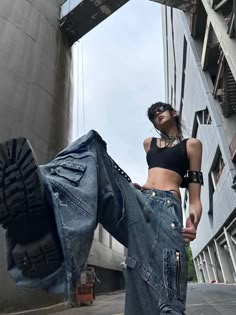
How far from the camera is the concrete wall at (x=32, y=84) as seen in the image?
7199 mm

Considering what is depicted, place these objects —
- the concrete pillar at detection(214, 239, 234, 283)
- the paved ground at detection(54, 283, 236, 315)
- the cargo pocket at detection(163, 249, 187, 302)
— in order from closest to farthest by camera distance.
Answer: the cargo pocket at detection(163, 249, 187, 302) → the paved ground at detection(54, 283, 236, 315) → the concrete pillar at detection(214, 239, 234, 283)

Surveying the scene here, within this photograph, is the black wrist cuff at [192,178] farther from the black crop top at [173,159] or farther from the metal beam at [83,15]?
the metal beam at [83,15]

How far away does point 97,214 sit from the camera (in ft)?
5.01

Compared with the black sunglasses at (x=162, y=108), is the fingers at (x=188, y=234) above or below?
below

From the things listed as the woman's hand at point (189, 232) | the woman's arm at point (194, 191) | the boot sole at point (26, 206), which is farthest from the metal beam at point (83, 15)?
the boot sole at point (26, 206)

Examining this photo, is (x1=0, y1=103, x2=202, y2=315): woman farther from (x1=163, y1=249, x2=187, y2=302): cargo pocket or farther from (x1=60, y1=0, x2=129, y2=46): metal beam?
(x1=60, y1=0, x2=129, y2=46): metal beam

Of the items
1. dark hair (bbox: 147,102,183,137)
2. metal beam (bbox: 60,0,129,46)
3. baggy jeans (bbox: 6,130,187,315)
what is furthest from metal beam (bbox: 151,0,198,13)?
baggy jeans (bbox: 6,130,187,315)

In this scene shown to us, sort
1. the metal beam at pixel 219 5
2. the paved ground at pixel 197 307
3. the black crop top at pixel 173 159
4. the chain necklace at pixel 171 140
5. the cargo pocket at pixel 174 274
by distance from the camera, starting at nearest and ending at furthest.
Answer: the cargo pocket at pixel 174 274 < the black crop top at pixel 173 159 < the chain necklace at pixel 171 140 < the paved ground at pixel 197 307 < the metal beam at pixel 219 5

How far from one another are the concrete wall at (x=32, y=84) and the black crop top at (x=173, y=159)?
489 centimetres

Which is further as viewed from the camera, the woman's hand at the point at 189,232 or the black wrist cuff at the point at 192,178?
the black wrist cuff at the point at 192,178

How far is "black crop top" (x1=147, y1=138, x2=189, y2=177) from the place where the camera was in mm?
2029

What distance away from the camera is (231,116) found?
836 inches

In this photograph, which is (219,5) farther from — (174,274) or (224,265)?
(224,265)

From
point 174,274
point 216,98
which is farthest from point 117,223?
point 216,98
